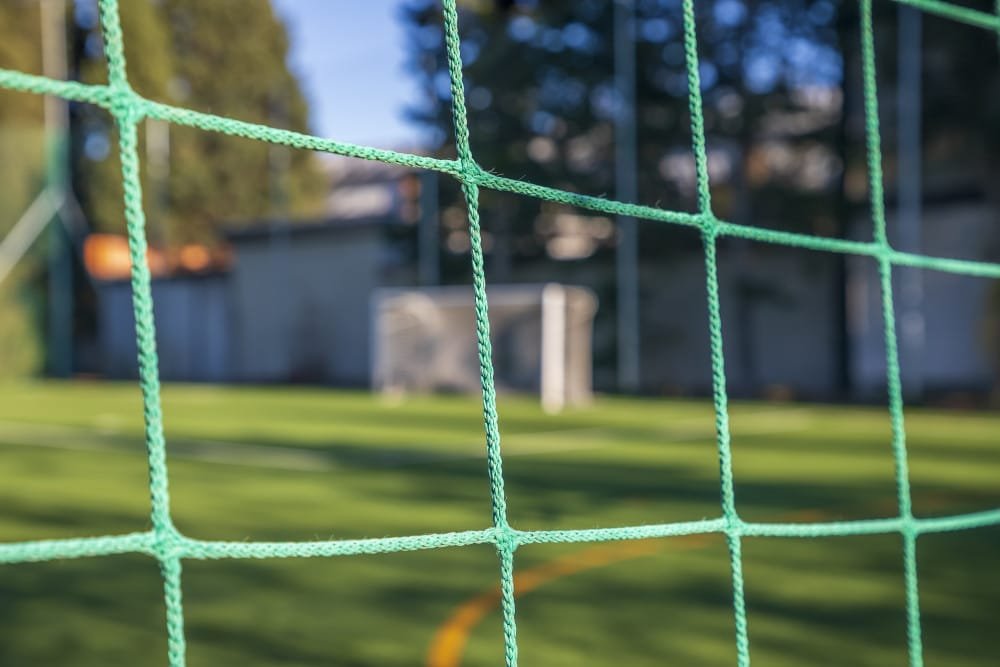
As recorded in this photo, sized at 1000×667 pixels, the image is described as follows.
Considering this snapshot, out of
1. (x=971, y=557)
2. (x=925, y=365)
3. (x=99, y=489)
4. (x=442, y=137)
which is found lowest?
(x=971, y=557)

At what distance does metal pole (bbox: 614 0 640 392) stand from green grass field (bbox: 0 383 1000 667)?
525 cm

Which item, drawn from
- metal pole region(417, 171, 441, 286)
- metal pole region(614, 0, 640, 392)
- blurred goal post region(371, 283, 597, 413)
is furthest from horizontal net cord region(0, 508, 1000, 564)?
metal pole region(417, 171, 441, 286)

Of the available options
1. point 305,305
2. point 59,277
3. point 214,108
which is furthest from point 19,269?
point 214,108

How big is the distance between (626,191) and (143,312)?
1249cm

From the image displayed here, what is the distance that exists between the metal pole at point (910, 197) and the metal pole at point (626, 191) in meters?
3.17

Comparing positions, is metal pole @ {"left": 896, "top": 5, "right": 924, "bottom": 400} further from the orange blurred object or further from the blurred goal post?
the orange blurred object

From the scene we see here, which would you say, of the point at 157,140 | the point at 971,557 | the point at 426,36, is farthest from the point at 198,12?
the point at 971,557

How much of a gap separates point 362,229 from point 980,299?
8.81m

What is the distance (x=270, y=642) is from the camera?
7.82 ft

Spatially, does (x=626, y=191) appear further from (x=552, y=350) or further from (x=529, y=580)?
(x=529, y=580)

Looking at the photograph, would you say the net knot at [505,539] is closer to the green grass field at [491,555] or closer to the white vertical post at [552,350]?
the green grass field at [491,555]

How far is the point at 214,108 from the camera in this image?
75.5 feet

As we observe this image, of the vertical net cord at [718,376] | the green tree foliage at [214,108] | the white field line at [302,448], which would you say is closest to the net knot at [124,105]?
the vertical net cord at [718,376]

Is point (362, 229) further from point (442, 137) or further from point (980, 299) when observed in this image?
point (980, 299)
